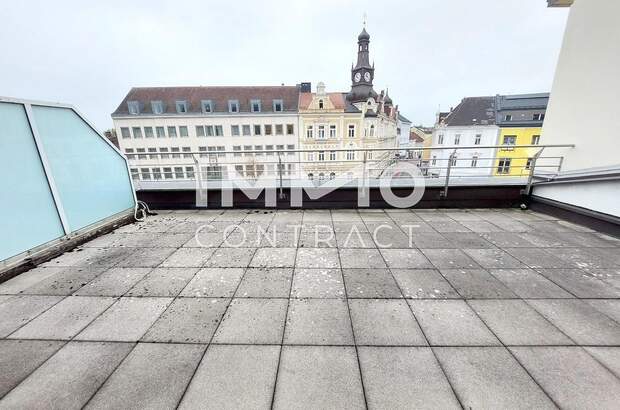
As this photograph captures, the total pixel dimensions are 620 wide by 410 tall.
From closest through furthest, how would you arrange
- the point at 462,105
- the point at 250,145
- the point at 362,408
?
the point at 362,408, the point at 250,145, the point at 462,105

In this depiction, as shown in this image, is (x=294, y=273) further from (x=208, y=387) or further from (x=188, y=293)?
(x=208, y=387)

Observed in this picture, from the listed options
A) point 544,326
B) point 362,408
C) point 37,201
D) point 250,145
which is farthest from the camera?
point 250,145

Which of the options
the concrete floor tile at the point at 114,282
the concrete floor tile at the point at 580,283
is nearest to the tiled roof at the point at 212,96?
the concrete floor tile at the point at 114,282

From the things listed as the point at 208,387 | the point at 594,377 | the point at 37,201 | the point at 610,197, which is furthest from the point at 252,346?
the point at 610,197

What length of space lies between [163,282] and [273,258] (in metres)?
1.32

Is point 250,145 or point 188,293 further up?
point 250,145

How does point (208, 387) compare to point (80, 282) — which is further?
point (80, 282)

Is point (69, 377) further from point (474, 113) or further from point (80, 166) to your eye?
point (474, 113)

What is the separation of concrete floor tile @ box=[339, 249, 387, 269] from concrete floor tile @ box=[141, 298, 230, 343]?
1.57 metres

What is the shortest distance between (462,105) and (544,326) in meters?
38.8

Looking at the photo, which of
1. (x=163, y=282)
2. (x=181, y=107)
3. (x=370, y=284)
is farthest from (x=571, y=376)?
(x=181, y=107)

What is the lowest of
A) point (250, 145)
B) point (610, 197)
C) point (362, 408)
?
point (362, 408)

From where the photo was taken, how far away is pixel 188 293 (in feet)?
8.44

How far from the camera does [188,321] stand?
85.4 inches
